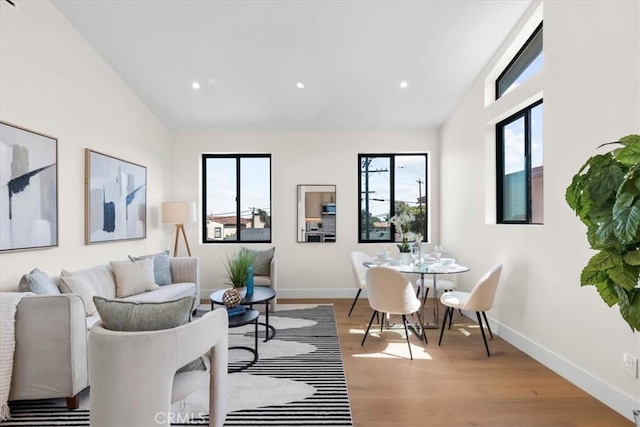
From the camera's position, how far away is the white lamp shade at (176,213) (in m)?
4.81

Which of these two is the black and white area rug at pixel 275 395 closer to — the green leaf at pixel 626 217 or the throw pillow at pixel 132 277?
the throw pillow at pixel 132 277

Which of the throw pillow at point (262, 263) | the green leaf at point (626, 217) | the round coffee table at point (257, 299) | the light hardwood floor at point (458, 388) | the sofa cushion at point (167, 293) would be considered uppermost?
the green leaf at point (626, 217)

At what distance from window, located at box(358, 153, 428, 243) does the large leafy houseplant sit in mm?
4110

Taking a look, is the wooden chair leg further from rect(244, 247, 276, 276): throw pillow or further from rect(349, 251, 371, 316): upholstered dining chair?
rect(349, 251, 371, 316): upholstered dining chair

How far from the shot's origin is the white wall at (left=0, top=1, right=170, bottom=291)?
2.72m

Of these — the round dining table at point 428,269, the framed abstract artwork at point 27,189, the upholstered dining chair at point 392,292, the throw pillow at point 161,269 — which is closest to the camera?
the framed abstract artwork at point 27,189

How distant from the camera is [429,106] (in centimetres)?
476

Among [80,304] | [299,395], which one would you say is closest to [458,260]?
A: [299,395]

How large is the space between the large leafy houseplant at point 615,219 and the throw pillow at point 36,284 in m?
3.41

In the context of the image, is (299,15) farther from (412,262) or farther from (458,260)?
(458,260)

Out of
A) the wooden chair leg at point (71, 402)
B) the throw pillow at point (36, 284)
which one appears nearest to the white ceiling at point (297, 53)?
the throw pillow at point (36, 284)

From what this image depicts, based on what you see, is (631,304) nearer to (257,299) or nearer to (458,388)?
(458,388)

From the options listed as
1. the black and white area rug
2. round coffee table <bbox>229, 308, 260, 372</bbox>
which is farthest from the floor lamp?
round coffee table <bbox>229, 308, 260, 372</bbox>

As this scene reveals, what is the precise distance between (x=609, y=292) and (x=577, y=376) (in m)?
1.62
